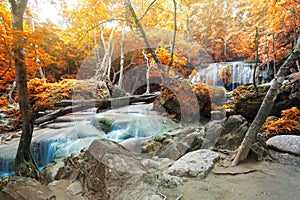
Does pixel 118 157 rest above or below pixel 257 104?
below

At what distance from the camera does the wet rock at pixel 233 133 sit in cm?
370

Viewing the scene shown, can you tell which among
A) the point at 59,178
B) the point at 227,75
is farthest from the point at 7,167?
the point at 227,75

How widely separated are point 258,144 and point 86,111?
703 centimetres

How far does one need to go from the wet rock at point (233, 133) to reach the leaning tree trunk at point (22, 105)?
387cm

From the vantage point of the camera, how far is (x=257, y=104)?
4836 millimetres

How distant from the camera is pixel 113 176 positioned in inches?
91.7

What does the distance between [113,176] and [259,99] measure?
4551 mm

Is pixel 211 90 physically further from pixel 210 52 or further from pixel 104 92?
pixel 210 52

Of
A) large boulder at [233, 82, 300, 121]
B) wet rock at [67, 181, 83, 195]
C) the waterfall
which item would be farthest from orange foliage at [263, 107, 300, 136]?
the waterfall

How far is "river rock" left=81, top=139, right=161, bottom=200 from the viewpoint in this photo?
2145mm

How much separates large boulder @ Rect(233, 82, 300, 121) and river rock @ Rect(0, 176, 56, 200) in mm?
5051

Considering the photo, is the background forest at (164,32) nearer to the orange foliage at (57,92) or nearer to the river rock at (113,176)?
A: the orange foliage at (57,92)

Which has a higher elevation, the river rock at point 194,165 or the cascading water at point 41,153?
the river rock at point 194,165

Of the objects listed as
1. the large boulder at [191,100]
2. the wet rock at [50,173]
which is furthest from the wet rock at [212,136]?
the wet rock at [50,173]
